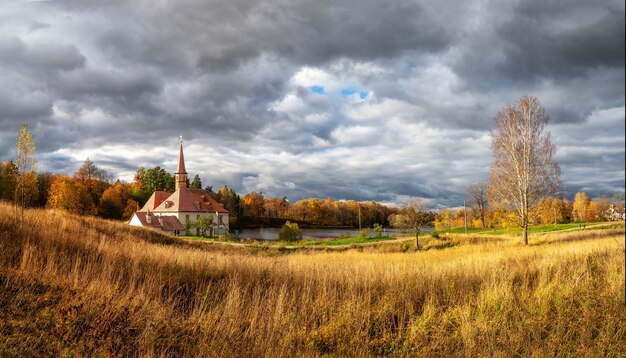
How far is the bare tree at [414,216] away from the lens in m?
35.7

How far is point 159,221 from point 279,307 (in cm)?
5311

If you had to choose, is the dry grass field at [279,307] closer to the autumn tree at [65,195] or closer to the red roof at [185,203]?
the autumn tree at [65,195]

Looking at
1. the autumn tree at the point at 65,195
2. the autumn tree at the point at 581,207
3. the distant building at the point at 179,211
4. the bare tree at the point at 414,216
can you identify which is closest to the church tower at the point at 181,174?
the distant building at the point at 179,211

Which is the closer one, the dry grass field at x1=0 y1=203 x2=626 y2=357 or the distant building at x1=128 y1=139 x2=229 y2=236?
the dry grass field at x1=0 y1=203 x2=626 y2=357

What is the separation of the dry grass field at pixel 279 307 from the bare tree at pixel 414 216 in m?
24.3

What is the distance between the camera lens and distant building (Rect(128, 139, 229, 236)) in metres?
55.2

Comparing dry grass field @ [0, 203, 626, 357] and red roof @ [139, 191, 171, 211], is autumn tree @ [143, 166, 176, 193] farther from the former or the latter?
dry grass field @ [0, 203, 626, 357]

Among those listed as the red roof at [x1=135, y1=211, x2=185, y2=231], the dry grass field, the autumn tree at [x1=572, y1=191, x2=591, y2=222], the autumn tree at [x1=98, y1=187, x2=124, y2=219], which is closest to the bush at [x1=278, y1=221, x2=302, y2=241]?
the red roof at [x1=135, y1=211, x2=185, y2=231]

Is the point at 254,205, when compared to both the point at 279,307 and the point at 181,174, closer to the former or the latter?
the point at 181,174

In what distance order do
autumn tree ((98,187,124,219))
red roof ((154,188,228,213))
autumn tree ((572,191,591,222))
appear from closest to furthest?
autumn tree ((98,187,124,219))
red roof ((154,188,228,213))
autumn tree ((572,191,591,222))

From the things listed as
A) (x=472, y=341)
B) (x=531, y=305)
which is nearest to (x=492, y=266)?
(x=531, y=305)

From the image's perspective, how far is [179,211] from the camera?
57875 mm

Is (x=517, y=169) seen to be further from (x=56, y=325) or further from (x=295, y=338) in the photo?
(x=56, y=325)


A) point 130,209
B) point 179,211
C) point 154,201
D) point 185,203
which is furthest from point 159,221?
point 130,209
